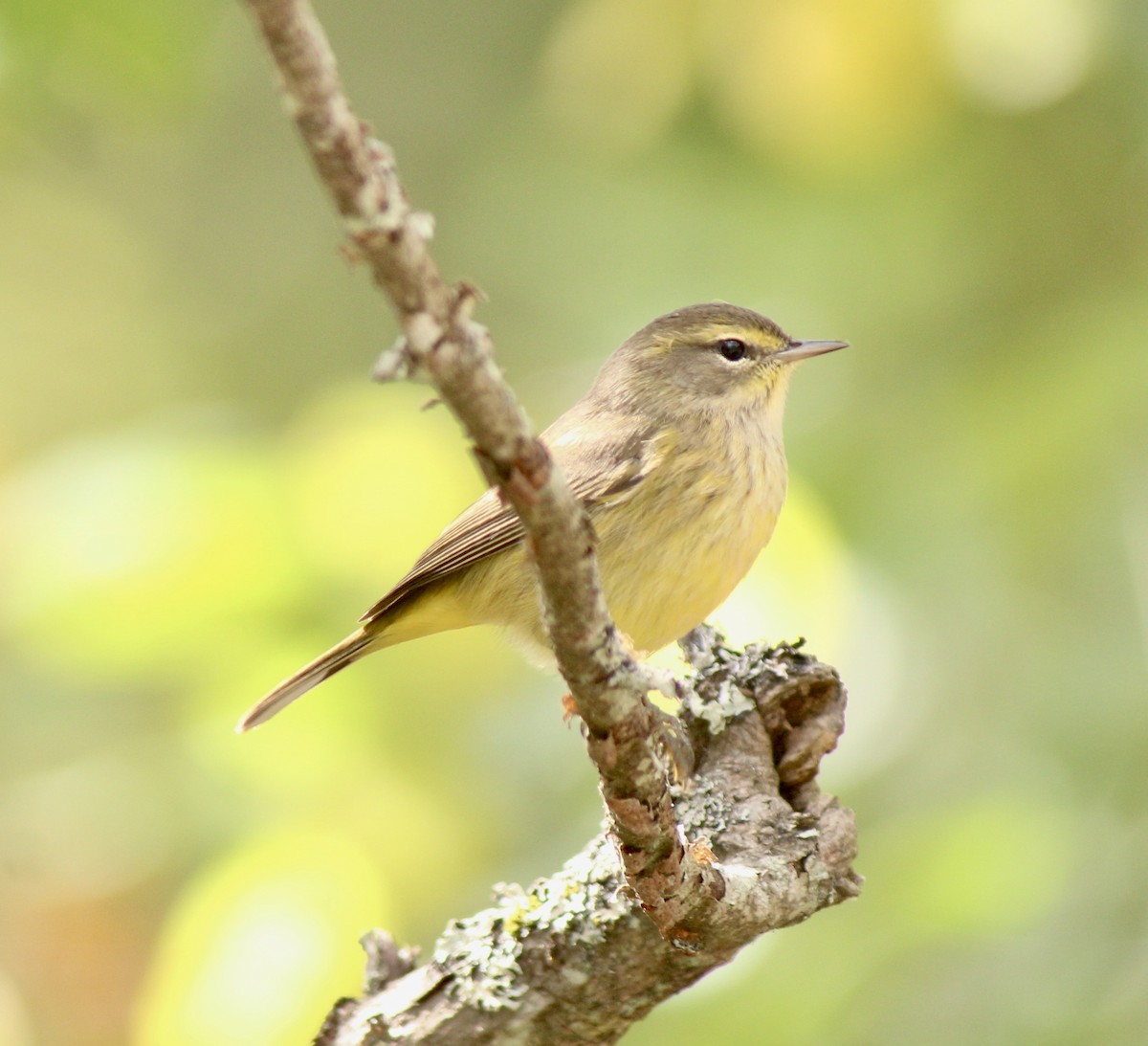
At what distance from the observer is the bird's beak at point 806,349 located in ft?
13.9

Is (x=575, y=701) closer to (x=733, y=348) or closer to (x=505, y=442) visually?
(x=505, y=442)

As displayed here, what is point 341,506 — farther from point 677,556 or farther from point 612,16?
point 612,16

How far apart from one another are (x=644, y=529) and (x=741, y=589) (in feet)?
1.00

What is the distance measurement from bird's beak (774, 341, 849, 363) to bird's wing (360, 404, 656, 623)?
1.94 ft

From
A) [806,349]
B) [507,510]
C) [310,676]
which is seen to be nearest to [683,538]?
[507,510]

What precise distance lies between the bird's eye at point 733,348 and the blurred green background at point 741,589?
0.97 ft

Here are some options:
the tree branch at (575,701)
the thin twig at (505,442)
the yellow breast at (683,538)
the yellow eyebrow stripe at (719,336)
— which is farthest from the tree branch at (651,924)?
the yellow eyebrow stripe at (719,336)

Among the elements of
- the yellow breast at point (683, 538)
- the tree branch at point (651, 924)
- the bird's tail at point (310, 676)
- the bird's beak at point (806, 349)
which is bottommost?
the tree branch at point (651, 924)

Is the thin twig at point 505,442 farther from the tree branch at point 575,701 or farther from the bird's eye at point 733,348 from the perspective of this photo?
the bird's eye at point 733,348

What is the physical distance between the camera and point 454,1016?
292 cm

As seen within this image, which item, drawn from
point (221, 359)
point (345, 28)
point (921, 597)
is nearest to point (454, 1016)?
point (921, 597)

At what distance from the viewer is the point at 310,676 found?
3.90 meters

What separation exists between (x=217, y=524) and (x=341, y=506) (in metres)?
0.35

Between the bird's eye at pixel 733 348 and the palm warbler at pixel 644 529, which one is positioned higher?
the bird's eye at pixel 733 348
